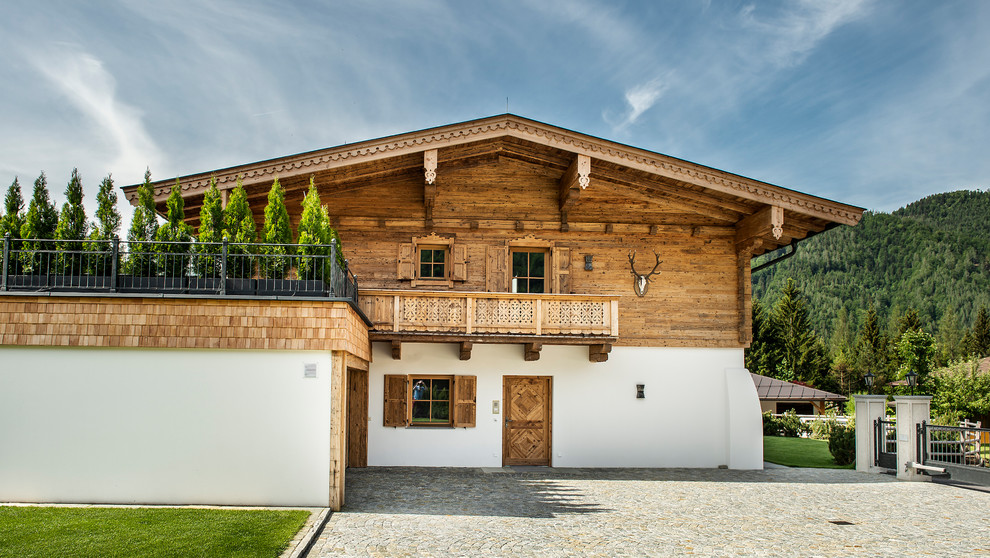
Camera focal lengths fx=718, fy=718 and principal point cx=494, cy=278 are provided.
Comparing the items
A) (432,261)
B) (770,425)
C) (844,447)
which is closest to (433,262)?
(432,261)

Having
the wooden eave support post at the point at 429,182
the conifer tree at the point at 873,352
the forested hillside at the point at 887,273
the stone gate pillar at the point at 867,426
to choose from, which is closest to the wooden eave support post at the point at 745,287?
the stone gate pillar at the point at 867,426

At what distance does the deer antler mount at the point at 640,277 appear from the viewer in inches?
617

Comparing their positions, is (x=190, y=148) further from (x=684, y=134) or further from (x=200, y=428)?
(x=684, y=134)

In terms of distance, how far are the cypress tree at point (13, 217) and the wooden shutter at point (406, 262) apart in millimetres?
6941

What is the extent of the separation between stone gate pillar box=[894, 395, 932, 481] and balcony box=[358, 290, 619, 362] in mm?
6103

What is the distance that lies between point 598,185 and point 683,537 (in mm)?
8977

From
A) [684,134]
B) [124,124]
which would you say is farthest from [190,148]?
[684,134]

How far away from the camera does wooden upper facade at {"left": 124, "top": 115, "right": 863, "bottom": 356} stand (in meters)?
14.8

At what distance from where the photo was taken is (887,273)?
114 m

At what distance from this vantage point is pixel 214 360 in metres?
9.73

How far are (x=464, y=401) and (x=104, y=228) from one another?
7506 mm

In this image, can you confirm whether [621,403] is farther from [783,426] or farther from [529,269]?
[783,426]

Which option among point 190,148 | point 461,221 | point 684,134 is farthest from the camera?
point 684,134

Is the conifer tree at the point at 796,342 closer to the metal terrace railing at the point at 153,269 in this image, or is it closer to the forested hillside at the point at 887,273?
the metal terrace railing at the point at 153,269
